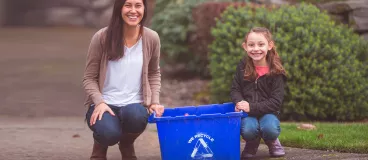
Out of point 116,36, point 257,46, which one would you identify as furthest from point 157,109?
point 257,46

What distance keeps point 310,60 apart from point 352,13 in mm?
1576

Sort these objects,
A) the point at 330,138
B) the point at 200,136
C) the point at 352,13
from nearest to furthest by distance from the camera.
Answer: the point at 200,136 → the point at 330,138 → the point at 352,13

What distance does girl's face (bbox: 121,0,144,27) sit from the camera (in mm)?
A: 4805

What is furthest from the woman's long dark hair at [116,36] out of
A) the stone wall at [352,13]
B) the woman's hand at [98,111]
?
the stone wall at [352,13]

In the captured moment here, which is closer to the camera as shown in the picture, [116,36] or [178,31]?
[116,36]

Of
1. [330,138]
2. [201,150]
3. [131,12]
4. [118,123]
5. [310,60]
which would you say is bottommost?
[330,138]

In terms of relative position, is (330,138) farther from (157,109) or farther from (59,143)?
(59,143)

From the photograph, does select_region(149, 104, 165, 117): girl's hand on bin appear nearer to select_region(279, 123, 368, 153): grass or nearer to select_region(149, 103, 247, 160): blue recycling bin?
select_region(149, 103, 247, 160): blue recycling bin

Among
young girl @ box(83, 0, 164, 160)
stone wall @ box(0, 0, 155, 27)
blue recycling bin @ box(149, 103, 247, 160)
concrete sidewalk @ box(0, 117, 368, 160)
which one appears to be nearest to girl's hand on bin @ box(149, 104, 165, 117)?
young girl @ box(83, 0, 164, 160)

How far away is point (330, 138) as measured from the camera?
5.62 metres

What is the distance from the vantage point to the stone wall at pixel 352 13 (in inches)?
327

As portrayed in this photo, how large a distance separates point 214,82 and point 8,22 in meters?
7.79

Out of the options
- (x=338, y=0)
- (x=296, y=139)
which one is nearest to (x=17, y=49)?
(x=338, y=0)

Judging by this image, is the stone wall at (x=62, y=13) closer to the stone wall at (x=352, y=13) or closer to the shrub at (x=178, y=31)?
the shrub at (x=178, y=31)
